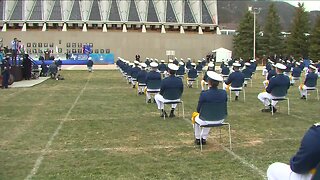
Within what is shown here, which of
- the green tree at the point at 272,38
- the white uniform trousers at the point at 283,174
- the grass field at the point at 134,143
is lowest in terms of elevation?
the grass field at the point at 134,143

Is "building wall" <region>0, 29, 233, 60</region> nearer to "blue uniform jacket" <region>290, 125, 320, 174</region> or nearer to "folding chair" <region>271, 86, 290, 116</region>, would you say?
"folding chair" <region>271, 86, 290, 116</region>

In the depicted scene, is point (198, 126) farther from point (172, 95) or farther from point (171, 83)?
point (172, 95)

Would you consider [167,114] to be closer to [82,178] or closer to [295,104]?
[295,104]

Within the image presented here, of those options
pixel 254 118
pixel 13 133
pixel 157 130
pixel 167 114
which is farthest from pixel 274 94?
pixel 13 133

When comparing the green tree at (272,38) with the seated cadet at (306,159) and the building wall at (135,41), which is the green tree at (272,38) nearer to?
the building wall at (135,41)

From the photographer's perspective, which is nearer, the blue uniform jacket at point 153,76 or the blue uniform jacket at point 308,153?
the blue uniform jacket at point 308,153

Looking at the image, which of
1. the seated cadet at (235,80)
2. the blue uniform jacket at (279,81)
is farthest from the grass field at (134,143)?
the seated cadet at (235,80)

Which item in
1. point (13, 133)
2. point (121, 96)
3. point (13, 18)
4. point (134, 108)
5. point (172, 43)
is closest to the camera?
point (13, 133)

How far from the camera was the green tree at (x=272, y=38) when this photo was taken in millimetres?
69688

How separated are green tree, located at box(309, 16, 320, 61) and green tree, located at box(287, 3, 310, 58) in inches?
74.3

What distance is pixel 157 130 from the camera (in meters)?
10.8

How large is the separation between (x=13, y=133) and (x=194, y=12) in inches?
3185

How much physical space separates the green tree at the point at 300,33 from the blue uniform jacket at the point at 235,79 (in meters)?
53.3

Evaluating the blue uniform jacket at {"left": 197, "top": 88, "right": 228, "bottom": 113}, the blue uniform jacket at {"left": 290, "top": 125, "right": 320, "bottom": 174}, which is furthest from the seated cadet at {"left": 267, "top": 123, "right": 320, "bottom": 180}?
the blue uniform jacket at {"left": 197, "top": 88, "right": 228, "bottom": 113}
